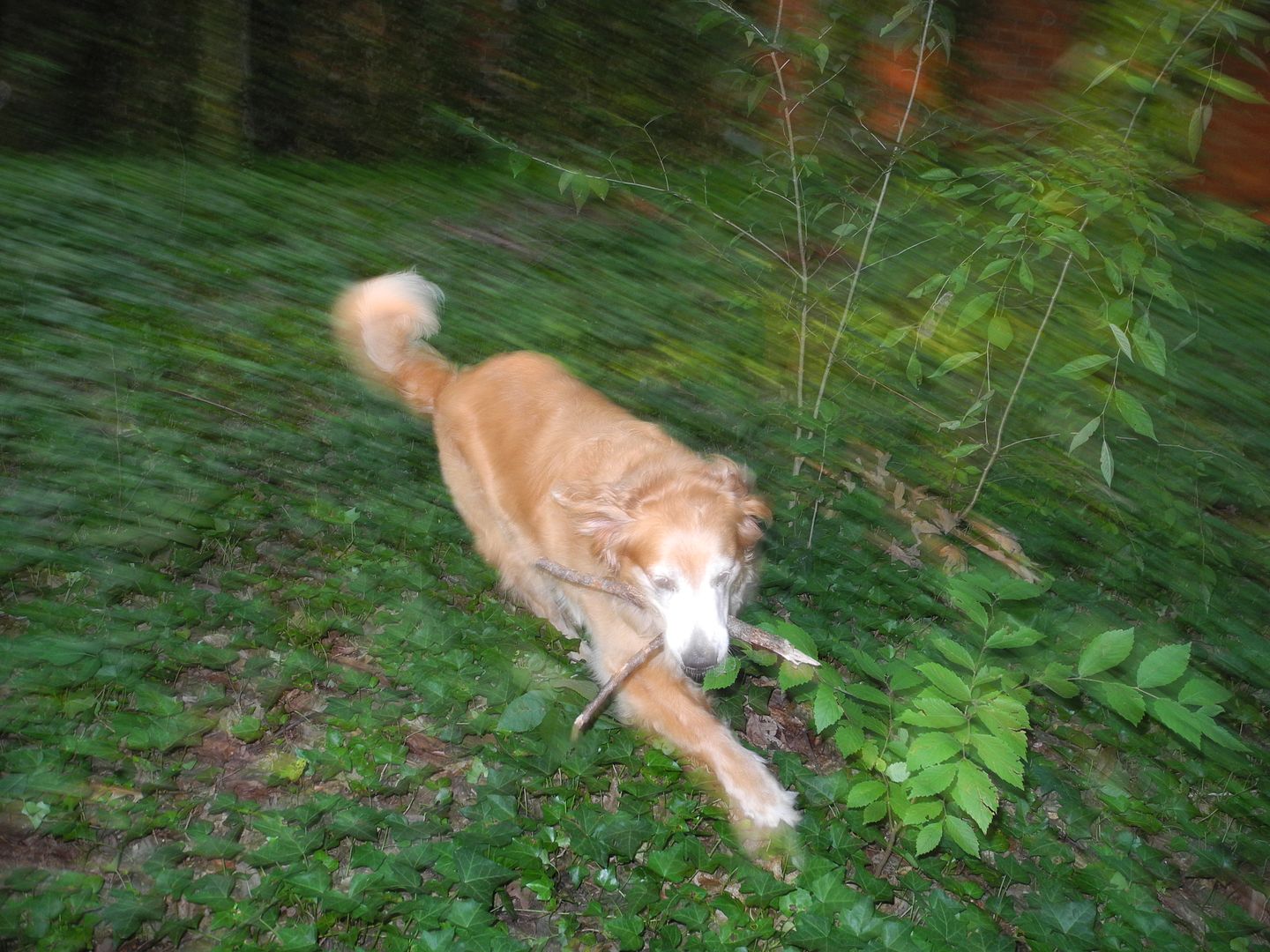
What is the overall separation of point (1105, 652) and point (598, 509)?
5.41ft

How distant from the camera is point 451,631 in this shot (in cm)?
312

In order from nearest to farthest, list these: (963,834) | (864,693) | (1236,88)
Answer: (963,834), (864,693), (1236,88)

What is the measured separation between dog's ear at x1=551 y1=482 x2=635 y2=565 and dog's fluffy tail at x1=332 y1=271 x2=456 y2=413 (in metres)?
1.38

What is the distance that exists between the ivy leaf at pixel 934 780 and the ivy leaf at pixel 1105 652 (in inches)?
13.6

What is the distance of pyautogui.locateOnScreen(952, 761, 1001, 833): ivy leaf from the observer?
5.41 feet

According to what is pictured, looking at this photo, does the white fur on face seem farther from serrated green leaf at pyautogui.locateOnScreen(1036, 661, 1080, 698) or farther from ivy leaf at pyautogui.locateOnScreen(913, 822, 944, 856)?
serrated green leaf at pyautogui.locateOnScreen(1036, 661, 1080, 698)

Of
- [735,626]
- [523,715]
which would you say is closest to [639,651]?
[735,626]

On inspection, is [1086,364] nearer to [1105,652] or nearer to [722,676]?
[1105,652]

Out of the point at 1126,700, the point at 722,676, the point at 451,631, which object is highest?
the point at 1126,700

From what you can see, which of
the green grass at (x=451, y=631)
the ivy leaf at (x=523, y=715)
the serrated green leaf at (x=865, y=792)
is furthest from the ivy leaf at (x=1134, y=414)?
the ivy leaf at (x=523, y=715)

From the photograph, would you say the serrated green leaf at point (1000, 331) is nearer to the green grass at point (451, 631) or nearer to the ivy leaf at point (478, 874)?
the green grass at point (451, 631)

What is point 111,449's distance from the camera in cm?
373

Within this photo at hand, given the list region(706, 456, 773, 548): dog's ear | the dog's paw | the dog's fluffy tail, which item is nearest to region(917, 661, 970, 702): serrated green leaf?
the dog's paw

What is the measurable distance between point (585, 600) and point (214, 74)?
6.06 metres
